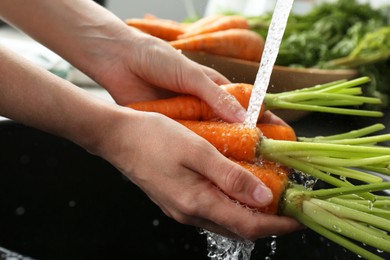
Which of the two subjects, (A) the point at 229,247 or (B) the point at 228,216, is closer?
(B) the point at 228,216

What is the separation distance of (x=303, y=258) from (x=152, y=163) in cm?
44

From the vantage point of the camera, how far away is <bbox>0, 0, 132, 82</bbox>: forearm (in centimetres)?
119

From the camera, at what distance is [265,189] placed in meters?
0.89

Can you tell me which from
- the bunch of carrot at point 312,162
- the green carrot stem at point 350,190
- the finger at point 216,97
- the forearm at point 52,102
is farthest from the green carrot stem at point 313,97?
the forearm at point 52,102

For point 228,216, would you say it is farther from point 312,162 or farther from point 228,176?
point 312,162

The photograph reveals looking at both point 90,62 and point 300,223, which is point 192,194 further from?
point 90,62

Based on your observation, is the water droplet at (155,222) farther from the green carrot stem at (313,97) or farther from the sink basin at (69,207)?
the green carrot stem at (313,97)

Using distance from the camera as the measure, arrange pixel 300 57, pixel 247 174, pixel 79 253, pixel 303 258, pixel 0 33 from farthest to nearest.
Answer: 1. pixel 0 33
2. pixel 300 57
3. pixel 79 253
4. pixel 303 258
5. pixel 247 174

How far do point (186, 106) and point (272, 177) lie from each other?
23 cm

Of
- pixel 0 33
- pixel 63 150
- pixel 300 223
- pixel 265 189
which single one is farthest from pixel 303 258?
pixel 0 33

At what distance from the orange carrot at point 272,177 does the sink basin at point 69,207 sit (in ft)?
1.19

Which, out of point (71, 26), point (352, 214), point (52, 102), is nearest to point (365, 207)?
point (352, 214)

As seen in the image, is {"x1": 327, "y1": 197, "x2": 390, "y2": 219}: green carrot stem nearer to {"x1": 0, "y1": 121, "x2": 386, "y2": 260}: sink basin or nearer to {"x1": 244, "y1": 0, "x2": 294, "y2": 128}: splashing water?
{"x1": 244, "y1": 0, "x2": 294, "y2": 128}: splashing water

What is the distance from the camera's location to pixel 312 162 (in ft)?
3.36
